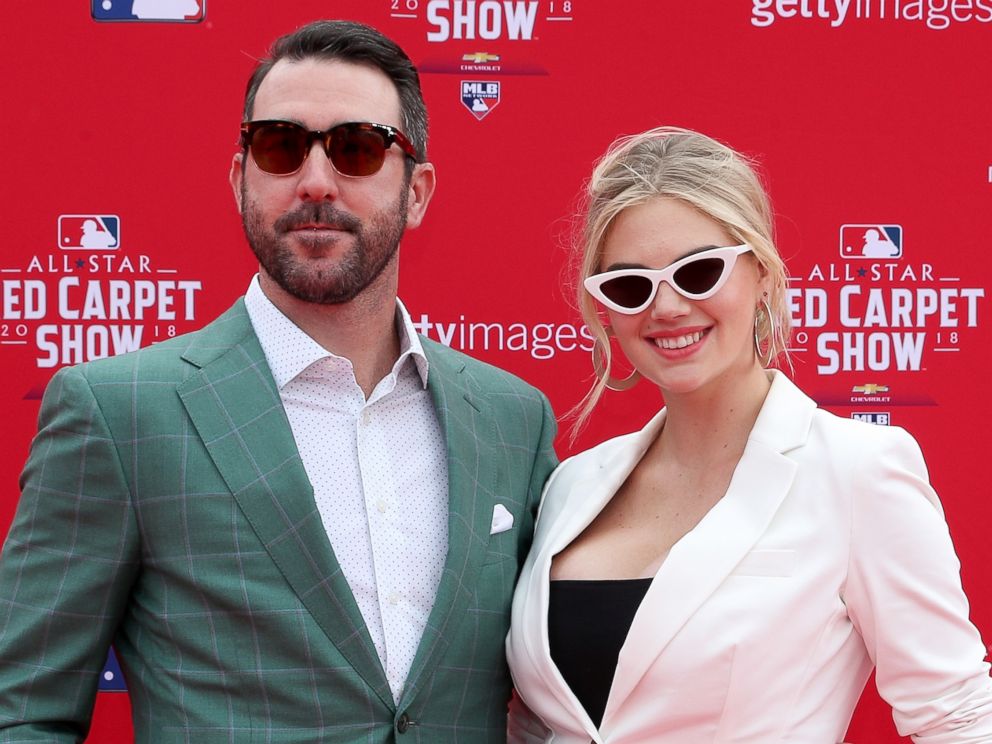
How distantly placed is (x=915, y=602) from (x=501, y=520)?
73cm

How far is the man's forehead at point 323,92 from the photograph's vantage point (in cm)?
203

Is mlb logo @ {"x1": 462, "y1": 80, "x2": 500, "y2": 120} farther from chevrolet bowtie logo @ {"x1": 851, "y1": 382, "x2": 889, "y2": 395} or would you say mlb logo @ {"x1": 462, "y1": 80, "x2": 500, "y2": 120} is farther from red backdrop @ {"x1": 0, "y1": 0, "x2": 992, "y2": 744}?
chevrolet bowtie logo @ {"x1": 851, "y1": 382, "x2": 889, "y2": 395}

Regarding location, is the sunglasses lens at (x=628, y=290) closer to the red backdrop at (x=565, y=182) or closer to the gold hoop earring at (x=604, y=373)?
the gold hoop earring at (x=604, y=373)

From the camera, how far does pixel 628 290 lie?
6.61ft

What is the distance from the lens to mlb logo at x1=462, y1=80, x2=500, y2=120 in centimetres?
283

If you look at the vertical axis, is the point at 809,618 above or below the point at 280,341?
below

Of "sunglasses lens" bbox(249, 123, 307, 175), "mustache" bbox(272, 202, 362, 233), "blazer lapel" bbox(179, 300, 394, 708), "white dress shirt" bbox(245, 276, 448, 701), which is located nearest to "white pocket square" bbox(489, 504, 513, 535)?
"white dress shirt" bbox(245, 276, 448, 701)

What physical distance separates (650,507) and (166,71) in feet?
5.19

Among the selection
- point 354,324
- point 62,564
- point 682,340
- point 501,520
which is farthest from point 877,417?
point 62,564

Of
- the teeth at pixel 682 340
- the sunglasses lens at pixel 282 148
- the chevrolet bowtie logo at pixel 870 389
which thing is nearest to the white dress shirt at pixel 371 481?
the sunglasses lens at pixel 282 148

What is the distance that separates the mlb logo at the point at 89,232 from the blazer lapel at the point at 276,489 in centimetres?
101

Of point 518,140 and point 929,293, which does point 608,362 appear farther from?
point 929,293

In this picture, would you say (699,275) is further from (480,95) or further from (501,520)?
(480,95)

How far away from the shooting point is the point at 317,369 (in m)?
1.99
